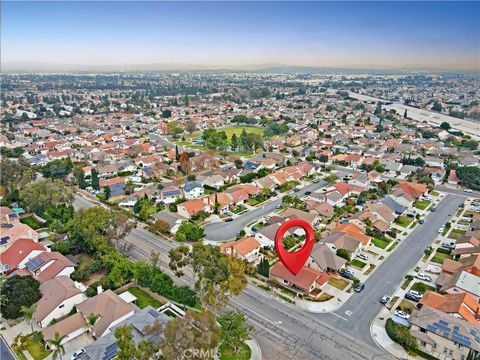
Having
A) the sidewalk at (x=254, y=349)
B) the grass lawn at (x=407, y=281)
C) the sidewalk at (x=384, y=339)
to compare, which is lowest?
the grass lawn at (x=407, y=281)

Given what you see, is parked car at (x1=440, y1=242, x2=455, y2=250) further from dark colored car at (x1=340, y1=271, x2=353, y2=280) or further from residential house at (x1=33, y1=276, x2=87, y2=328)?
residential house at (x1=33, y1=276, x2=87, y2=328)

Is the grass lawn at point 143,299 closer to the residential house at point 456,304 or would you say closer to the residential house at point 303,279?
the residential house at point 303,279

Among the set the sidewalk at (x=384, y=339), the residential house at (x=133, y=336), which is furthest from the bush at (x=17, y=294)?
the sidewalk at (x=384, y=339)

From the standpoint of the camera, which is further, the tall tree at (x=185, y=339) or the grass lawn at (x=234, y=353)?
the grass lawn at (x=234, y=353)

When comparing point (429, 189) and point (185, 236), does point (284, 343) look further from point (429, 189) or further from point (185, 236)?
point (429, 189)

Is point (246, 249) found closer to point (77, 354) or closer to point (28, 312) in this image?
point (77, 354)

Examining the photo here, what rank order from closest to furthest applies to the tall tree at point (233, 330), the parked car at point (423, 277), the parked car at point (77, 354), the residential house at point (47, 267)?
1. the tall tree at point (233, 330)
2. the parked car at point (77, 354)
3. the residential house at point (47, 267)
4. the parked car at point (423, 277)
